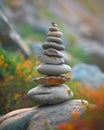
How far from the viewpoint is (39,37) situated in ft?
74.0

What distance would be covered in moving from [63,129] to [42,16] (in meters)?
24.9

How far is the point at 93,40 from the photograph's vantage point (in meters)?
32.6

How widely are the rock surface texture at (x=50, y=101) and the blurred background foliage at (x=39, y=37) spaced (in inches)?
41.9

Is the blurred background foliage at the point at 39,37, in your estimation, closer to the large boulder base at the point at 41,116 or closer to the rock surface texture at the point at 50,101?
the rock surface texture at the point at 50,101

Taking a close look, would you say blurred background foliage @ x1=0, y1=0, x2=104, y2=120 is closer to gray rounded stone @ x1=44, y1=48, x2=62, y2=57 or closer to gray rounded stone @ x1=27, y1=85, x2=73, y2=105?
gray rounded stone @ x1=27, y1=85, x2=73, y2=105

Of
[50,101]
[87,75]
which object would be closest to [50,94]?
[50,101]

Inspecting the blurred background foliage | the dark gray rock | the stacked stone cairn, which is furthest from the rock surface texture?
the dark gray rock

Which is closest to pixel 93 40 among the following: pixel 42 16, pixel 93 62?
pixel 42 16

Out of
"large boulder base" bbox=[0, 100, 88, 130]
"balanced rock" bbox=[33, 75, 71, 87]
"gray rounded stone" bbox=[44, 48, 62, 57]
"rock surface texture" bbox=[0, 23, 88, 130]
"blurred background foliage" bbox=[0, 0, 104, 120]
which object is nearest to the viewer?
"large boulder base" bbox=[0, 100, 88, 130]

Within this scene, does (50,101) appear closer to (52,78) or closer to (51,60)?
(52,78)

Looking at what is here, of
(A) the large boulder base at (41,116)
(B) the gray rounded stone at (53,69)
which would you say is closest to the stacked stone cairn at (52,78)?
(B) the gray rounded stone at (53,69)

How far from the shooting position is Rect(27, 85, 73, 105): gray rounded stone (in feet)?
23.5

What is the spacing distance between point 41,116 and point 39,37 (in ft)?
52.2

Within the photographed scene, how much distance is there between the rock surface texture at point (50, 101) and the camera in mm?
6715
